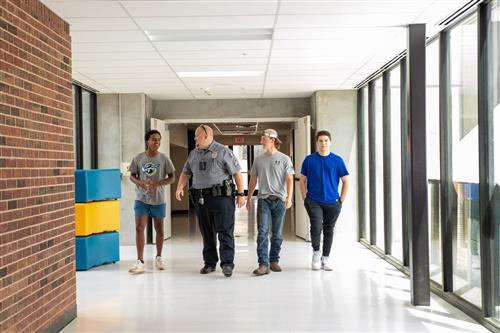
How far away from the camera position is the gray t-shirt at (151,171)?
6.48 metres

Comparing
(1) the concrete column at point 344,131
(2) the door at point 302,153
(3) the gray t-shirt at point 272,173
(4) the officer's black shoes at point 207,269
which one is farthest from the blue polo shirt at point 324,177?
(1) the concrete column at point 344,131

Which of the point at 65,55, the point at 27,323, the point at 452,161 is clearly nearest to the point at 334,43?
the point at 452,161

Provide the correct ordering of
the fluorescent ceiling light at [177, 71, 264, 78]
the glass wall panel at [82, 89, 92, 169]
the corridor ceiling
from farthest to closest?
the glass wall panel at [82, 89, 92, 169], the fluorescent ceiling light at [177, 71, 264, 78], the corridor ceiling

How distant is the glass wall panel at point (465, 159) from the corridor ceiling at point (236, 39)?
313 millimetres

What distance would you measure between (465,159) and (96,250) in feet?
13.9

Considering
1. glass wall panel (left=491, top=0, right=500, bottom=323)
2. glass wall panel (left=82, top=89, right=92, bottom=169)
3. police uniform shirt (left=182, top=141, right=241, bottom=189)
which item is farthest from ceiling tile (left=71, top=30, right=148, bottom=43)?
glass wall panel (left=82, top=89, right=92, bottom=169)

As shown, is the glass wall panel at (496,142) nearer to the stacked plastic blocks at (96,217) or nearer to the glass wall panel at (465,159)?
the glass wall panel at (465,159)

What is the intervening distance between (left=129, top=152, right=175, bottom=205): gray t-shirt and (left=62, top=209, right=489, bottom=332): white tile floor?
2.67ft

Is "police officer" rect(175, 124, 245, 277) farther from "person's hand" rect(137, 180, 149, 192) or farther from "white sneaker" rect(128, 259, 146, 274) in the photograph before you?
"white sneaker" rect(128, 259, 146, 274)

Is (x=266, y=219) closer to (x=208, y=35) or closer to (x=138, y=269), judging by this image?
(x=138, y=269)

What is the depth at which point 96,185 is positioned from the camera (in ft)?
23.0

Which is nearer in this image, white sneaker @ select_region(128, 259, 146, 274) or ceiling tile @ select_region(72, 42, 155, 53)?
ceiling tile @ select_region(72, 42, 155, 53)

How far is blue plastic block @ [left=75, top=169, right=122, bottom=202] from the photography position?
268 inches

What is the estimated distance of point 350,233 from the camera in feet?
30.3
